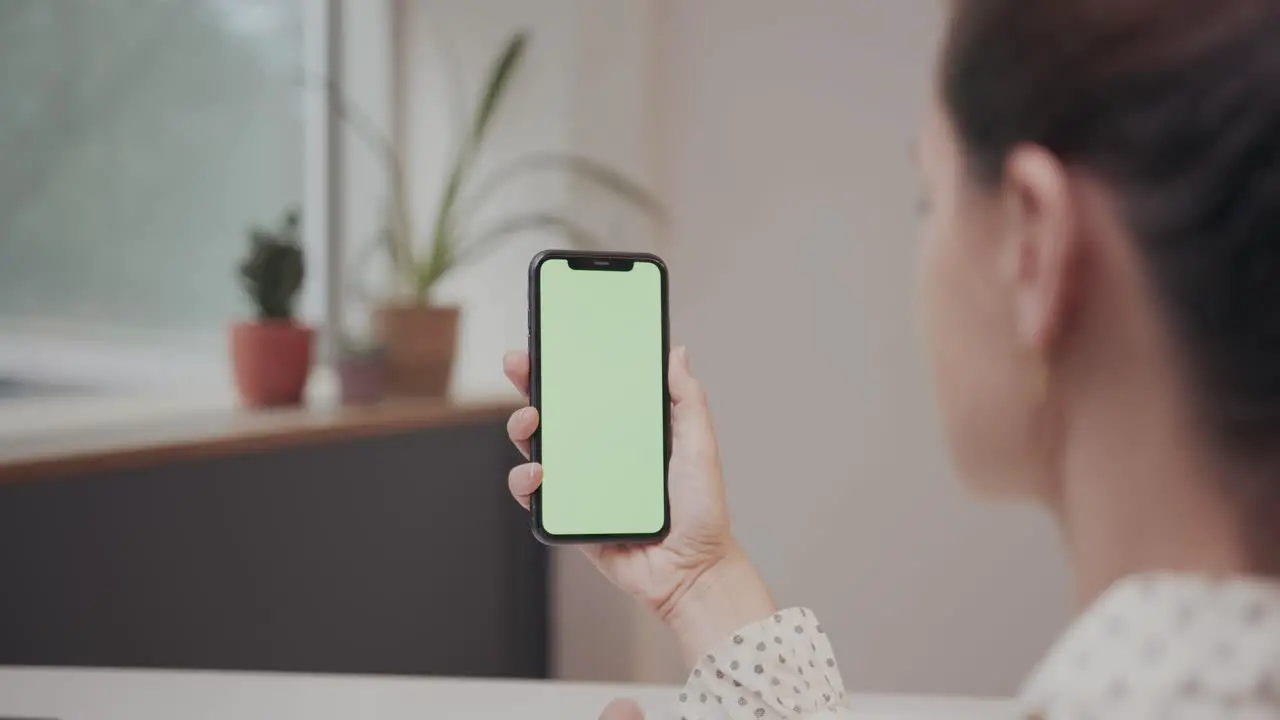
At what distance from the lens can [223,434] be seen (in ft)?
4.70

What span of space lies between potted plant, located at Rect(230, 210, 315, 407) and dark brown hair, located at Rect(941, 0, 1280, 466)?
4.42 feet

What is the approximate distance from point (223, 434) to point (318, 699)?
2.12ft

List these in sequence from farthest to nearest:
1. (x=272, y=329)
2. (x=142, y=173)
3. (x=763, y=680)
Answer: (x=142, y=173)
(x=272, y=329)
(x=763, y=680)

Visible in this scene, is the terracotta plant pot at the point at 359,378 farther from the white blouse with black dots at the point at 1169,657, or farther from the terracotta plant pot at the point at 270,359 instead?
the white blouse with black dots at the point at 1169,657

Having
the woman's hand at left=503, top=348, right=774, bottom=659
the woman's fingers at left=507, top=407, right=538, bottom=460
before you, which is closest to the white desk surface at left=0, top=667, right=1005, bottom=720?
the woman's hand at left=503, top=348, right=774, bottom=659

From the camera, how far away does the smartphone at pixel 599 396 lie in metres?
0.86

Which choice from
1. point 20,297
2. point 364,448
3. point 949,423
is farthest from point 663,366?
point 20,297

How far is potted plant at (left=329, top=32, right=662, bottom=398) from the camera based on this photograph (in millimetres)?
1905

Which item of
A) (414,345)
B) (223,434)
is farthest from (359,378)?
(223,434)

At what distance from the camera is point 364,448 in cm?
169

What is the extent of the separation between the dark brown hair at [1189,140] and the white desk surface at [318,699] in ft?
1.45

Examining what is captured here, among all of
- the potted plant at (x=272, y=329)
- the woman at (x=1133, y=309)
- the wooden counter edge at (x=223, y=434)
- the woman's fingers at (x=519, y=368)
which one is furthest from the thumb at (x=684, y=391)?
the potted plant at (x=272, y=329)

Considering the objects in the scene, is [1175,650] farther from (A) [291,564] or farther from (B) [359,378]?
(B) [359,378]

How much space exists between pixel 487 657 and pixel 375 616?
311 mm
